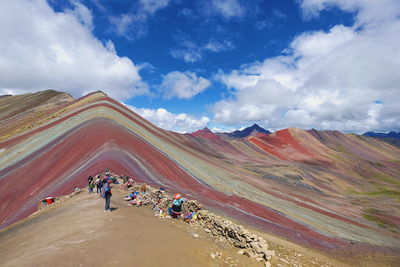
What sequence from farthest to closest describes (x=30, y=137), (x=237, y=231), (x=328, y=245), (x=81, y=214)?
1. (x=30, y=137)
2. (x=328, y=245)
3. (x=81, y=214)
4. (x=237, y=231)

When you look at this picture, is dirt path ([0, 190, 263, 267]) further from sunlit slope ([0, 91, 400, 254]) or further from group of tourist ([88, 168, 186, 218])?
sunlit slope ([0, 91, 400, 254])

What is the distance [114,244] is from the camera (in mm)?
8305

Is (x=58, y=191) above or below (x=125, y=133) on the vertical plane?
below

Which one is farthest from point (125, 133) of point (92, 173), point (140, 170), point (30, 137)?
point (30, 137)

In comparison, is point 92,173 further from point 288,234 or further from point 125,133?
point 288,234

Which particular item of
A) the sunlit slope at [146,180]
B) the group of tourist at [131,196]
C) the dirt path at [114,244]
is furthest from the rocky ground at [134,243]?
the sunlit slope at [146,180]

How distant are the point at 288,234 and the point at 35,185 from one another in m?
28.5

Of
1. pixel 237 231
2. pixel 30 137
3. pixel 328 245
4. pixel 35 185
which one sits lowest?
pixel 328 245

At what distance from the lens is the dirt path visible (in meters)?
7.34

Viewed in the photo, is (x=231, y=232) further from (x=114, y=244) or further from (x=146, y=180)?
(x=146, y=180)

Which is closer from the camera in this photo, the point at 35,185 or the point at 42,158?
the point at 35,185

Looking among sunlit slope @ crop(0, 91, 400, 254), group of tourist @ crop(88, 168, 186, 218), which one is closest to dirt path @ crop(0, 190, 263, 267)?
group of tourist @ crop(88, 168, 186, 218)

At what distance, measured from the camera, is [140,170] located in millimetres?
27234

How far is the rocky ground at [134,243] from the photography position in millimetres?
7422
